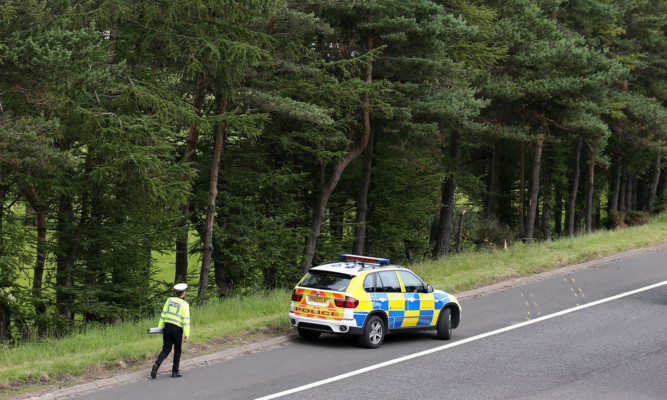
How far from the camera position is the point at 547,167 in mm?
47531

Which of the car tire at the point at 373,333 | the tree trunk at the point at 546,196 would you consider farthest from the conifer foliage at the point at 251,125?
the tree trunk at the point at 546,196

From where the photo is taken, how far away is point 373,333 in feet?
46.0

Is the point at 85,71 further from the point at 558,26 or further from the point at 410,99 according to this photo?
the point at 558,26

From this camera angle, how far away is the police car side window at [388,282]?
14.5 m

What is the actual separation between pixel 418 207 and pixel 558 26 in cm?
1157

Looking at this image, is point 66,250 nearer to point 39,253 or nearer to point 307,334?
point 39,253

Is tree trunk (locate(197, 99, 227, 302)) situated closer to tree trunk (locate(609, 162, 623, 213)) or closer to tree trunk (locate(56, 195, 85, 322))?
tree trunk (locate(56, 195, 85, 322))

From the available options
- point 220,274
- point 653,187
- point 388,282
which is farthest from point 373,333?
point 653,187

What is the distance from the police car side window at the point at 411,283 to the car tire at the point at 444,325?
646mm

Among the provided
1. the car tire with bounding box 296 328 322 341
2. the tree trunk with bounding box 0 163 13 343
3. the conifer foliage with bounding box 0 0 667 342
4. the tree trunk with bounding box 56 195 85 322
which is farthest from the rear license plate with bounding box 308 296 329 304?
the tree trunk with bounding box 56 195 85 322

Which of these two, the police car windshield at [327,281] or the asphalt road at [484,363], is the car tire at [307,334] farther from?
the police car windshield at [327,281]

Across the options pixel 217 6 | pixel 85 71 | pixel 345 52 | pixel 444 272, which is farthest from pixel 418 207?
pixel 85 71

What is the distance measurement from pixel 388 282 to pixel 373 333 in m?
1.16

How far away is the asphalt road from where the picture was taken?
35.5 feet
